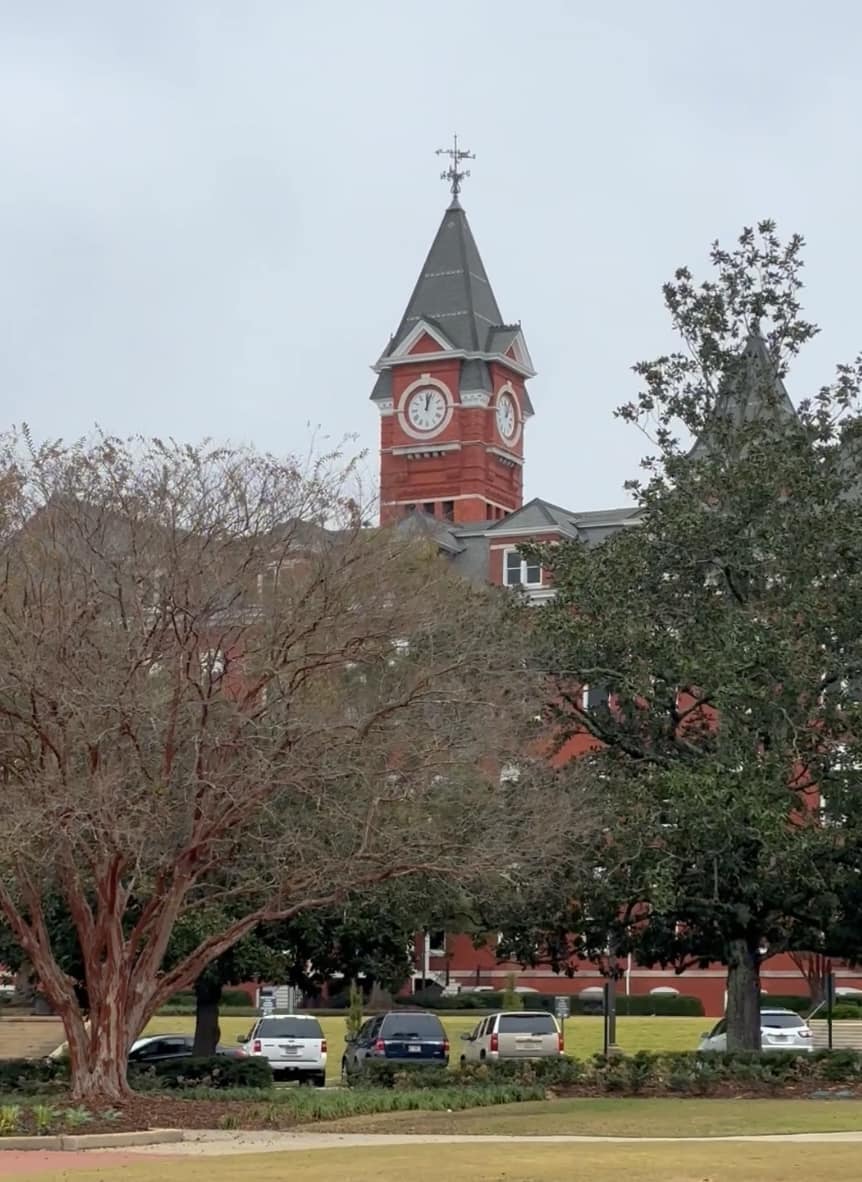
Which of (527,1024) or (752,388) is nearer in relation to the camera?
(752,388)

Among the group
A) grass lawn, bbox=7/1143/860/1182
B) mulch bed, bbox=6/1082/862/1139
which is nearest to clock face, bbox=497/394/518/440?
mulch bed, bbox=6/1082/862/1139

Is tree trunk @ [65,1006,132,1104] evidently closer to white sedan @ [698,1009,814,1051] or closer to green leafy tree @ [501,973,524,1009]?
white sedan @ [698,1009,814,1051]

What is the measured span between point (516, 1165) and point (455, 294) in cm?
8043

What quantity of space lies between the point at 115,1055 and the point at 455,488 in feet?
222

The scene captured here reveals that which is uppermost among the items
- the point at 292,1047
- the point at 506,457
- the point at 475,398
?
the point at 475,398

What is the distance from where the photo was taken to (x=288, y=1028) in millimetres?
40781

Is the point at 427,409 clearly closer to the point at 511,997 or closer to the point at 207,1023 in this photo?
the point at 511,997

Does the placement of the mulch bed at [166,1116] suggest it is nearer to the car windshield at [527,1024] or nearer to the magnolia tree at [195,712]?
the magnolia tree at [195,712]

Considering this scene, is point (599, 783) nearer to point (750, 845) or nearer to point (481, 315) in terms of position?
point (750, 845)

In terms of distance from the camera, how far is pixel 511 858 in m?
30.8

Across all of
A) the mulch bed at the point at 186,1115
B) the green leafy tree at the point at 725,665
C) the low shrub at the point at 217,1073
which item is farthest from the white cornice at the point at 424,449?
the mulch bed at the point at 186,1115

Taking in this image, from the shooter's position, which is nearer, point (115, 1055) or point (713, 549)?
point (115, 1055)

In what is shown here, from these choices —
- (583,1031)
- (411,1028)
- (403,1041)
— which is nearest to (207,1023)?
(403,1041)

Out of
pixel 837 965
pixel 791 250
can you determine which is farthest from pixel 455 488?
pixel 791 250
